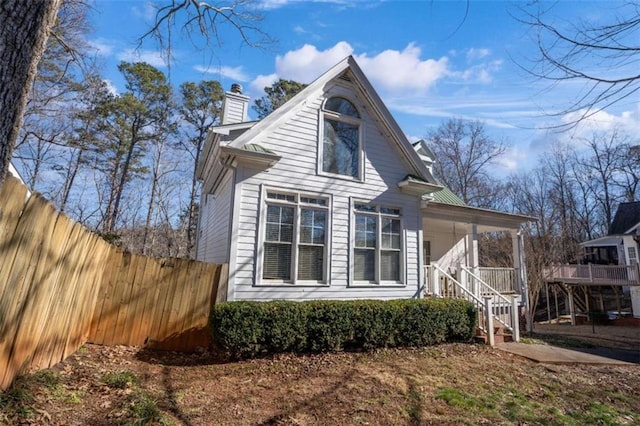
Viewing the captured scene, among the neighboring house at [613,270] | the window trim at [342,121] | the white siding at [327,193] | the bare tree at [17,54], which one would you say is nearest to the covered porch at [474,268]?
the white siding at [327,193]

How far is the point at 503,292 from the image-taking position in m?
12.1

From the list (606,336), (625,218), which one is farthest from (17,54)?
(625,218)

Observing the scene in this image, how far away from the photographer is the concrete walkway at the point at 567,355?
7.66 meters

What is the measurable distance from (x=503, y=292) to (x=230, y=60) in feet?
37.8

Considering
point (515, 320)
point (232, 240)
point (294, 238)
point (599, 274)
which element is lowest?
point (515, 320)

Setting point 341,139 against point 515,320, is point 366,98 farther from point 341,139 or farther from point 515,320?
point 515,320

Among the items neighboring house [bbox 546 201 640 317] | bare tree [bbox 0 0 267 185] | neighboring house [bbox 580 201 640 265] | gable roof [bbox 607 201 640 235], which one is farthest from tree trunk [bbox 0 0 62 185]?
gable roof [bbox 607 201 640 235]

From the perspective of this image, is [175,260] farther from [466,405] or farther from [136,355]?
[466,405]

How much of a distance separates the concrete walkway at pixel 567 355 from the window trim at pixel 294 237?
4870 mm

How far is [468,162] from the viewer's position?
98.5 ft

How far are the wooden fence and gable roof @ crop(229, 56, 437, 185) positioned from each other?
3.66 m

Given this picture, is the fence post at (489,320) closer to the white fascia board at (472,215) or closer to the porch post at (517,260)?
the white fascia board at (472,215)

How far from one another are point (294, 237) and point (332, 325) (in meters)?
2.18

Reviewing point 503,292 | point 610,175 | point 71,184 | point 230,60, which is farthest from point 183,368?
point 610,175
